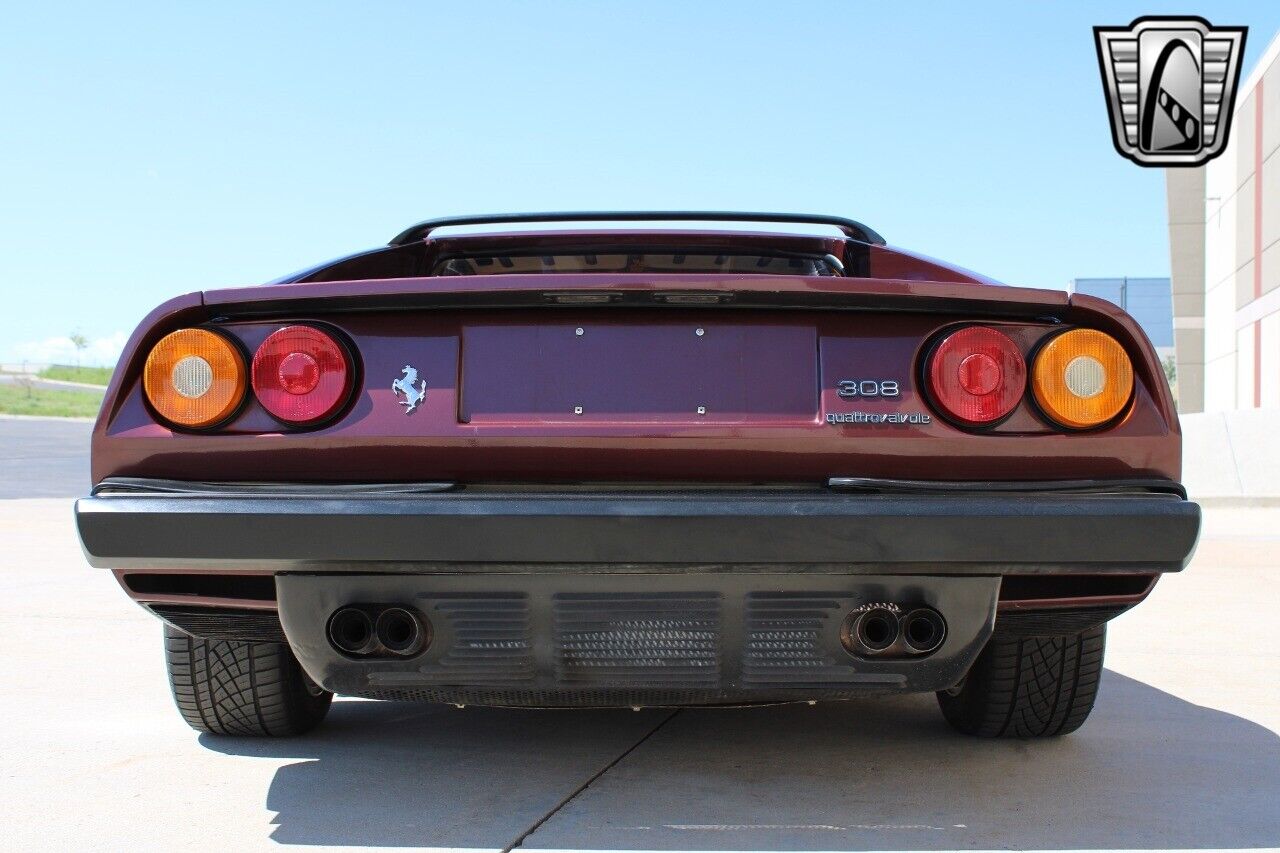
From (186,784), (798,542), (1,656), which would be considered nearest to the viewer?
(798,542)

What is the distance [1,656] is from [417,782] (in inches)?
98.0

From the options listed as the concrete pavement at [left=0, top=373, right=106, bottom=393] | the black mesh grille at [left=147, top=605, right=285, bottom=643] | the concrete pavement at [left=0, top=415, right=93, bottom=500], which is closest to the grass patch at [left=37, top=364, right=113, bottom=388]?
the concrete pavement at [left=0, top=373, right=106, bottom=393]

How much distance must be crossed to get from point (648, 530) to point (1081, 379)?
870mm

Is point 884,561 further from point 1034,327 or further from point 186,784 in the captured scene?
point 186,784

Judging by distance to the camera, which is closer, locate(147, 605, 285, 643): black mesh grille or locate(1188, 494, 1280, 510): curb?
locate(147, 605, 285, 643): black mesh grille

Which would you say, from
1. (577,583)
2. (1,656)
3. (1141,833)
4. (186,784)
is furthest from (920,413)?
(1,656)

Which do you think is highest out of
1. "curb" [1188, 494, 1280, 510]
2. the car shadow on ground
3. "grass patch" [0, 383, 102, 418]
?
A: "grass patch" [0, 383, 102, 418]

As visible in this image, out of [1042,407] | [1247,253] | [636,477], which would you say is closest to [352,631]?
[636,477]

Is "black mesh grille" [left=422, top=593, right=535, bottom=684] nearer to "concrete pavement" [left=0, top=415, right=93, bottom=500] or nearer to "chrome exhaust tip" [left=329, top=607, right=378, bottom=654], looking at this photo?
"chrome exhaust tip" [left=329, top=607, right=378, bottom=654]

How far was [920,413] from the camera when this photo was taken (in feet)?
7.46

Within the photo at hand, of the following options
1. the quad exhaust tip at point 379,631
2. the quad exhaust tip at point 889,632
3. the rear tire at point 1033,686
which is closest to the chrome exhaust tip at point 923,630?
the quad exhaust tip at point 889,632

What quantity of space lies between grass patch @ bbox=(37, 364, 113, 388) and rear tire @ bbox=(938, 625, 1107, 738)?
275 ft

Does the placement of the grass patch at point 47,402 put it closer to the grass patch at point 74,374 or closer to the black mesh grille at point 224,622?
the grass patch at point 74,374

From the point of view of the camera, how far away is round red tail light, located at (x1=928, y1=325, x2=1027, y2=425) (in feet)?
7.50
